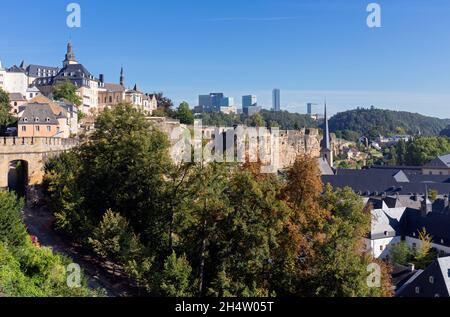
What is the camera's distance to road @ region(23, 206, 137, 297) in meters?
21.3

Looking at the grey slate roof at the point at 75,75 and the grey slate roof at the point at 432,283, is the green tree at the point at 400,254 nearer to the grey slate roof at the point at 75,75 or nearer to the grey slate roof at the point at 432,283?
the grey slate roof at the point at 432,283

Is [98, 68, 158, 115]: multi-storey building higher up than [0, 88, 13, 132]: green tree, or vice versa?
[98, 68, 158, 115]: multi-storey building

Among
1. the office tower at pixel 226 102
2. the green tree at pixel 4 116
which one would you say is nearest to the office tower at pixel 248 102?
the office tower at pixel 226 102

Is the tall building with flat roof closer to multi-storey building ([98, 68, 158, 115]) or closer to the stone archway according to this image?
multi-storey building ([98, 68, 158, 115])

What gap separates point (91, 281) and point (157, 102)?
71.2 m

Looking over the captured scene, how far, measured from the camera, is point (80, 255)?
23.5 m

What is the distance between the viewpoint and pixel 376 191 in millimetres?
55812

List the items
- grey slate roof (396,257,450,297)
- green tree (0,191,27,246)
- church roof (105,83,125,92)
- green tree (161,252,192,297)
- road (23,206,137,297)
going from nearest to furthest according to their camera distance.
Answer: green tree (161,252,192,297) → green tree (0,191,27,246) → road (23,206,137,297) → grey slate roof (396,257,450,297) → church roof (105,83,125,92)

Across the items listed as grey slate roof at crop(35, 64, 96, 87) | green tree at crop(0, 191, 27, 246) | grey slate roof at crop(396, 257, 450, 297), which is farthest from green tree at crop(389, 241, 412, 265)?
grey slate roof at crop(35, 64, 96, 87)

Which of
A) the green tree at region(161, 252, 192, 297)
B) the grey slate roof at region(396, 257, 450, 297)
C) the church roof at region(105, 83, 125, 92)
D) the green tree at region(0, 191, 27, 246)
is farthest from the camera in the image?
the church roof at region(105, 83, 125, 92)

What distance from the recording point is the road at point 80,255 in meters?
21.3

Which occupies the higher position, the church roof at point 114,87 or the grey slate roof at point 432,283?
the church roof at point 114,87

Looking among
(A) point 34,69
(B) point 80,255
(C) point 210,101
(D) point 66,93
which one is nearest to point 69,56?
(A) point 34,69

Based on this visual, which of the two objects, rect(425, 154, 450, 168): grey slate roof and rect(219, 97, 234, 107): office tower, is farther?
rect(219, 97, 234, 107): office tower
